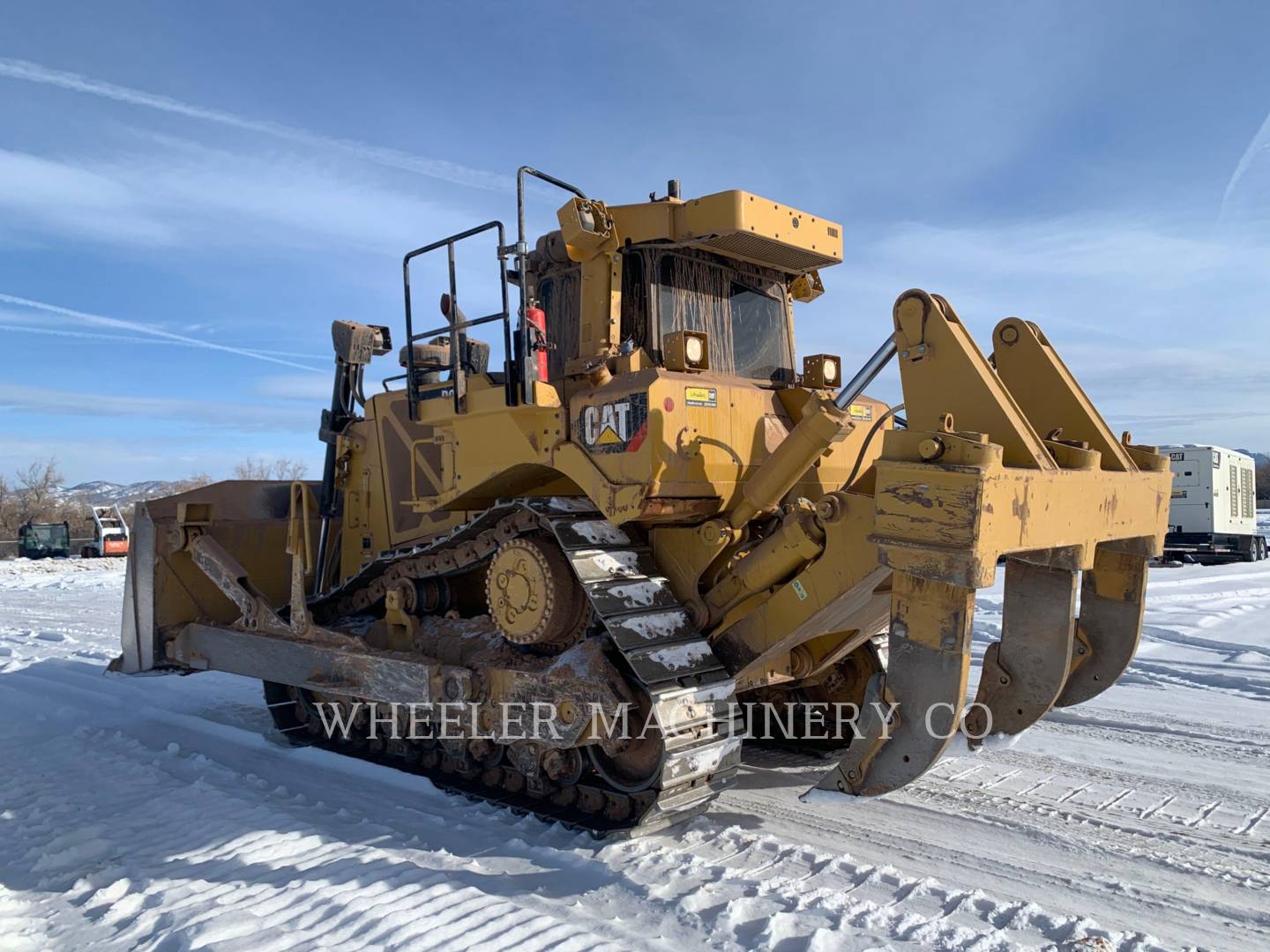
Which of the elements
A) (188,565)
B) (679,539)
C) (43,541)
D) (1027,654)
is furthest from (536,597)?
(43,541)

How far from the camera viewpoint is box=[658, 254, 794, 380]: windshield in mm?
5539


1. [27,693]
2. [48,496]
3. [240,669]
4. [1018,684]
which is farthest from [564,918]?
[48,496]

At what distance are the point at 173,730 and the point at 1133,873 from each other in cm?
670

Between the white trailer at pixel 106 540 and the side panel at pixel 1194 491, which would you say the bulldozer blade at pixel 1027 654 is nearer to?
the side panel at pixel 1194 491

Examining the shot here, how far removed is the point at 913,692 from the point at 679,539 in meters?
1.68

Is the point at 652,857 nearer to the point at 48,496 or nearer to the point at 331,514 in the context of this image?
the point at 331,514

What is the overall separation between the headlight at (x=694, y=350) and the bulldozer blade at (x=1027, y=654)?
193 centimetres

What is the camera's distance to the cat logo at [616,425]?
15.0 feet

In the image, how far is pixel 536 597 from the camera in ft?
16.1

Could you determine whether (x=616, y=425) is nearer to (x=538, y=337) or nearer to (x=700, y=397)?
(x=700, y=397)

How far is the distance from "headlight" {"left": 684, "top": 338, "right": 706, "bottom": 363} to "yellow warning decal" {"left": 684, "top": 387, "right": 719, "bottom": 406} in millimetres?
285

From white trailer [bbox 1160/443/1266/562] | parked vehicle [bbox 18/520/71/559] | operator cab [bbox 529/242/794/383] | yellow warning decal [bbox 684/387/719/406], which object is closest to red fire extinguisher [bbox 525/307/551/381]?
operator cab [bbox 529/242/794/383]

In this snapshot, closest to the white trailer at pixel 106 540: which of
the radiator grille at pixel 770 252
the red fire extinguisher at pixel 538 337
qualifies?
the red fire extinguisher at pixel 538 337

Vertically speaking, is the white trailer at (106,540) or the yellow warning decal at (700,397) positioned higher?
the yellow warning decal at (700,397)
